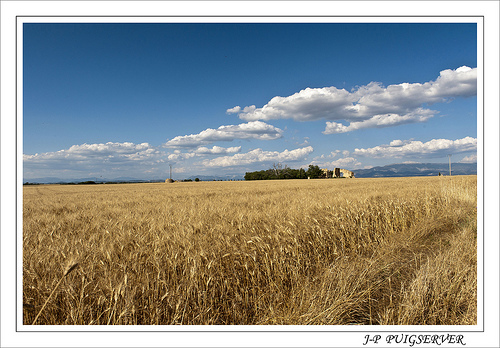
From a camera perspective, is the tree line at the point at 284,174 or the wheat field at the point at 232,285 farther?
the tree line at the point at 284,174

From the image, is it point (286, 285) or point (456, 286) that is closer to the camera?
point (456, 286)

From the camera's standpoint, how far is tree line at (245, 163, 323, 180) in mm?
97631

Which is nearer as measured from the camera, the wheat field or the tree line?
the wheat field

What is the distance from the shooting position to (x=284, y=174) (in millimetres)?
102312

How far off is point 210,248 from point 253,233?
3.51 ft

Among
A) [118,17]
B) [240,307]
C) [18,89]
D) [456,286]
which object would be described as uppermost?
[118,17]

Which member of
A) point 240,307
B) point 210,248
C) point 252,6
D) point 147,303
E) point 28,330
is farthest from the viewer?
point 210,248

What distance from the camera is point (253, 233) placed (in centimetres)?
430

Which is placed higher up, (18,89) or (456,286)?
(18,89)

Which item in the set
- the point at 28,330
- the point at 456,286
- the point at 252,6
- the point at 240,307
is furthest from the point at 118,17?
the point at 456,286

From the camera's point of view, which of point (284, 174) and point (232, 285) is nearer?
point (232, 285)

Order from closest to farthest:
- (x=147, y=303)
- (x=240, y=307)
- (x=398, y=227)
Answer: (x=147, y=303), (x=240, y=307), (x=398, y=227)

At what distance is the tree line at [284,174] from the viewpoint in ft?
320

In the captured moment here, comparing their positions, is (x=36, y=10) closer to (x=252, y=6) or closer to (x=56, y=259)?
(x=252, y=6)
